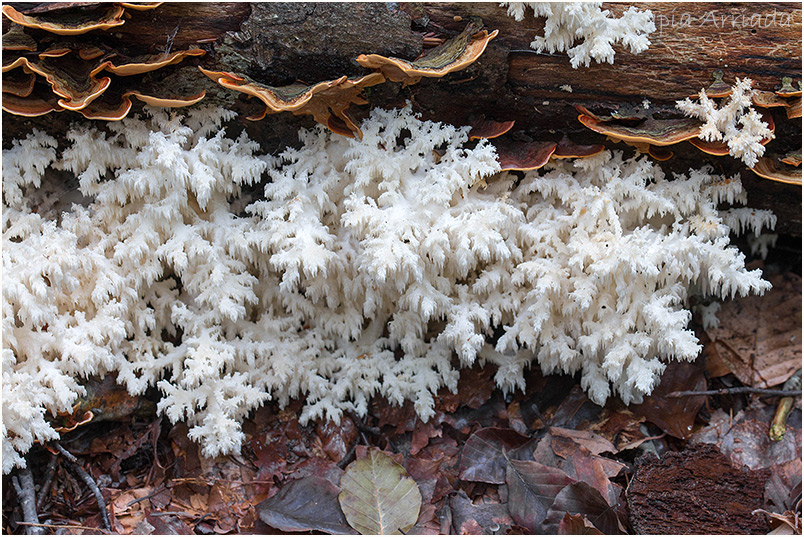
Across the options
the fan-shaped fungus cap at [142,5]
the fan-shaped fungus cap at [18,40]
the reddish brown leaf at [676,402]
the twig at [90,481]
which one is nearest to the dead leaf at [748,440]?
the reddish brown leaf at [676,402]

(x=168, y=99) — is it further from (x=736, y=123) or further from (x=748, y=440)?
(x=748, y=440)

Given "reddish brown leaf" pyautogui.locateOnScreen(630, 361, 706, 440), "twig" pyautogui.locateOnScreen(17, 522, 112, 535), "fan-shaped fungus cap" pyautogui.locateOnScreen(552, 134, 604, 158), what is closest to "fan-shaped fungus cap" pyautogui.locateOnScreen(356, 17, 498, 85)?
"fan-shaped fungus cap" pyautogui.locateOnScreen(552, 134, 604, 158)

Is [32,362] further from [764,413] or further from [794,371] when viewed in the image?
[794,371]

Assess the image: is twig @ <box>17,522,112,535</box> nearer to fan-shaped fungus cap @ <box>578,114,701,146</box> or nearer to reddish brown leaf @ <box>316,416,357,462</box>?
reddish brown leaf @ <box>316,416,357,462</box>

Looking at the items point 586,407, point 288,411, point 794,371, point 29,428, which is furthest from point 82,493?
point 794,371

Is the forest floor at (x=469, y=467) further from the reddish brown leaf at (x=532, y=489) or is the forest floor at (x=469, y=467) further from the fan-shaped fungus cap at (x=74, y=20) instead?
the fan-shaped fungus cap at (x=74, y=20)
